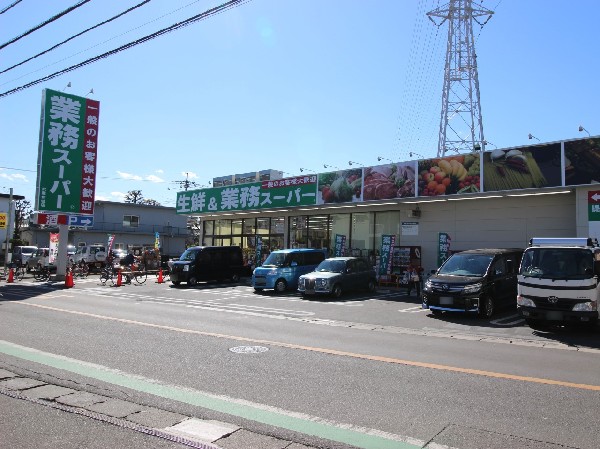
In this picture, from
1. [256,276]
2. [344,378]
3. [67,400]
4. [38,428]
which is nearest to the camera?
[38,428]

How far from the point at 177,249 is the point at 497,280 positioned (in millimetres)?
51268

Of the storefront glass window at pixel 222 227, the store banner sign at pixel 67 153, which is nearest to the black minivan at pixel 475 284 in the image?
the storefront glass window at pixel 222 227

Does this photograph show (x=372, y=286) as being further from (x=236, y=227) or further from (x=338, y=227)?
(x=236, y=227)

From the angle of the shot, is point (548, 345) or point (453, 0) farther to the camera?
point (453, 0)

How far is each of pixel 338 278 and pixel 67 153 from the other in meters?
18.7

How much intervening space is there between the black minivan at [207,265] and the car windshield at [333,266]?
8216mm

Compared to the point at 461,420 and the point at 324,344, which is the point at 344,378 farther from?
the point at 324,344

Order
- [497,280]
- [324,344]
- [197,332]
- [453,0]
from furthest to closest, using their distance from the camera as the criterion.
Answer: [453,0] → [497,280] → [197,332] → [324,344]

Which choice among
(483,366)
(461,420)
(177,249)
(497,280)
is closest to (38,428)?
(461,420)

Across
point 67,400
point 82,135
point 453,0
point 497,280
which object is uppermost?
point 453,0

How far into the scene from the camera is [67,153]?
28.1m

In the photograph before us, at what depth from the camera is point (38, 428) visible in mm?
4965

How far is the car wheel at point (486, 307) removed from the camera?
44.4ft

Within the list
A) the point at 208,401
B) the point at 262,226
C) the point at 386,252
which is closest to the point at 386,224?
the point at 386,252
